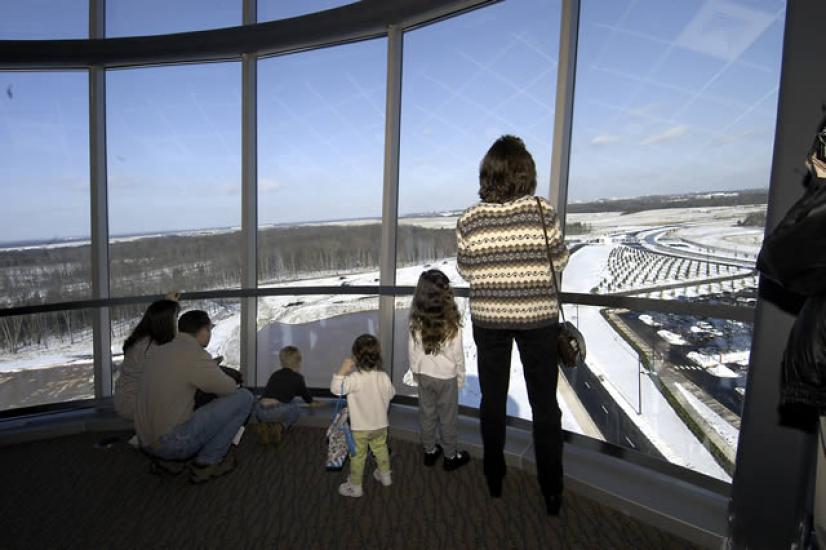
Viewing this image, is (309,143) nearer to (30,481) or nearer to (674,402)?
(30,481)

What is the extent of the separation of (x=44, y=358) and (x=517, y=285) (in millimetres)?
4078

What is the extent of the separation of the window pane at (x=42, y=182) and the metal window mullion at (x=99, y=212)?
0.23 feet

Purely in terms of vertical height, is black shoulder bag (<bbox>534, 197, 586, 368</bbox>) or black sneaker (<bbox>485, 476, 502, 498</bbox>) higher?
black shoulder bag (<bbox>534, 197, 586, 368</bbox>)

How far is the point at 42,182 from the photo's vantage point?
13.8ft

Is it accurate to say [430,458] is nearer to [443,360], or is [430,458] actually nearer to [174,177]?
[443,360]

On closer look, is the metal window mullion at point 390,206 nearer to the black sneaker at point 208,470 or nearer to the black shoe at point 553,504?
the black sneaker at point 208,470

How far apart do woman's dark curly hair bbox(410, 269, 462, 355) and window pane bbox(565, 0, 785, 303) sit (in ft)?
2.84

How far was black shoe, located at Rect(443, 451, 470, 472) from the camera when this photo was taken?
9.67 ft

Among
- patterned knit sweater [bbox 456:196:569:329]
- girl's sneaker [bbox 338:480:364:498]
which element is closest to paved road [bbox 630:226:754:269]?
patterned knit sweater [bbox 456:196:569:329]

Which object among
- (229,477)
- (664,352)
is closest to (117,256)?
A: (229,477)

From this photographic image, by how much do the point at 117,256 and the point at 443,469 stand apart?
3404mm

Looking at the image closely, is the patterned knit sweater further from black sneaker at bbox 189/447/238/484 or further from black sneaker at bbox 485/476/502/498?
black sneaker at bbox 189/447/238/484

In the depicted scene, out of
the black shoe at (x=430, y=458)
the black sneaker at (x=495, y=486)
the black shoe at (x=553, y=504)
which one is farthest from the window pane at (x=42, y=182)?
the black shoe at (x=553, y=504)

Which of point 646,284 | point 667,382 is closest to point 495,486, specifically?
point 667,382
